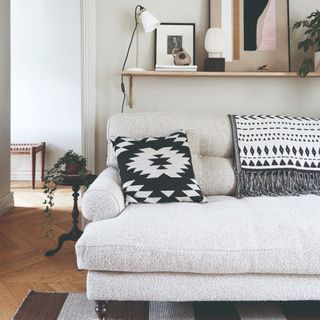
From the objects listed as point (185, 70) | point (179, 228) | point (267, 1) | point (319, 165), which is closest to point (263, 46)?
point (267, 1)

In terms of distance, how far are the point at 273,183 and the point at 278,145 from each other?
0.21 meters

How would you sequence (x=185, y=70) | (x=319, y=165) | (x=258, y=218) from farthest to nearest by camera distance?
(x=185, y=70)
(x=319, y=165)
(x=258, y=218)

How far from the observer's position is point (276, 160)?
2145 millimetres

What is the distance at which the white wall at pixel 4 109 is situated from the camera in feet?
10.6

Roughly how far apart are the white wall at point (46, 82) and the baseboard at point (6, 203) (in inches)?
53.3

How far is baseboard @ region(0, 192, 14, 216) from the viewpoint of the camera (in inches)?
129

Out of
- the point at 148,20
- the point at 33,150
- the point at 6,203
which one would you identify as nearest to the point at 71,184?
the point at 148,20

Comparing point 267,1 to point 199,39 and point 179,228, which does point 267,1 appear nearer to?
point 199,39

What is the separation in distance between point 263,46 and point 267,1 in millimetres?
291

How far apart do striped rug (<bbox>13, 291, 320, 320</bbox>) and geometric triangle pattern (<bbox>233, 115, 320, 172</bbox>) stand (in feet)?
2.37

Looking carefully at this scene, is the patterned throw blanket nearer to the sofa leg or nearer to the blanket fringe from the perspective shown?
the blanket fringe

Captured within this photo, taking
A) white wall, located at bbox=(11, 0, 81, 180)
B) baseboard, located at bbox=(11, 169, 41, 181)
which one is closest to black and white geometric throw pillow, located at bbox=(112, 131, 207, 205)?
white wall, located at bbox=(11, 0, 81, 180)

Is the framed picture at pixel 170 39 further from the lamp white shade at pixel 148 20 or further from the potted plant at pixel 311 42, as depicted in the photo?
the potted plant at pixel 311 42

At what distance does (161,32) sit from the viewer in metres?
2.59
